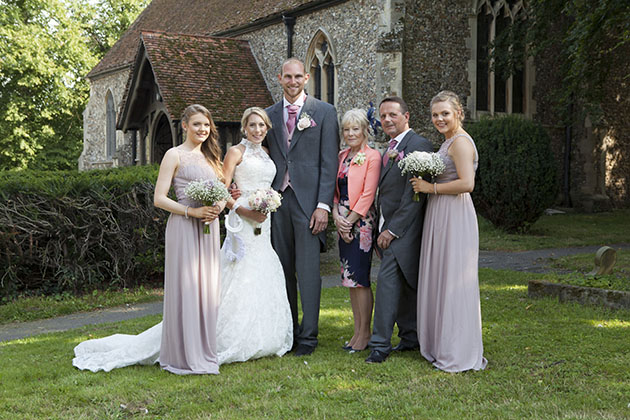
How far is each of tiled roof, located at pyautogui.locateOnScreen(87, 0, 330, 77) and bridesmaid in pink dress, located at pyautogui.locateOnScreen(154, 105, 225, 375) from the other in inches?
530

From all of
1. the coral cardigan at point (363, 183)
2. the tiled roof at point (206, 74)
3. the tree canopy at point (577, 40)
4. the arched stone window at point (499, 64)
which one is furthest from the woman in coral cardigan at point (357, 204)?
the arched stone window at point (499, 64)

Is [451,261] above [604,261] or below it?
above

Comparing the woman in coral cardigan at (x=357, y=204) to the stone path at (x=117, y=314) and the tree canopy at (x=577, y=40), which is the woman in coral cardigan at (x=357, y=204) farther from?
the tree canopy at (x=577, y=40)

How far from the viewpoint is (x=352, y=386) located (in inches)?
178

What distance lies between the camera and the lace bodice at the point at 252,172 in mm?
5391

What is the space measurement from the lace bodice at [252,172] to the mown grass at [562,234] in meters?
8.03

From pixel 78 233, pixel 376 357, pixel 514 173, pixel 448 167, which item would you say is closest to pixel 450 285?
pixel 376 357

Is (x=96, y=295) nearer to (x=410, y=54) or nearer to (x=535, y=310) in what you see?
(x=535, y=310)

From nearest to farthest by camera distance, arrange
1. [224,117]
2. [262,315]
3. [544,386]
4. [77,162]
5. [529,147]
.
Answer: [544,386] → [262,315] → [529,147] → [224,117] → [77,162]

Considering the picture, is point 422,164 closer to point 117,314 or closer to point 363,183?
point 363,183

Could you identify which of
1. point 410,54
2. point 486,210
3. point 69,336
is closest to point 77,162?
point 410,54

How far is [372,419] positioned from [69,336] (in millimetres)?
3944

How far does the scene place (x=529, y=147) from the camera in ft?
45.8

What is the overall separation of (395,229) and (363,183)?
465 mm
